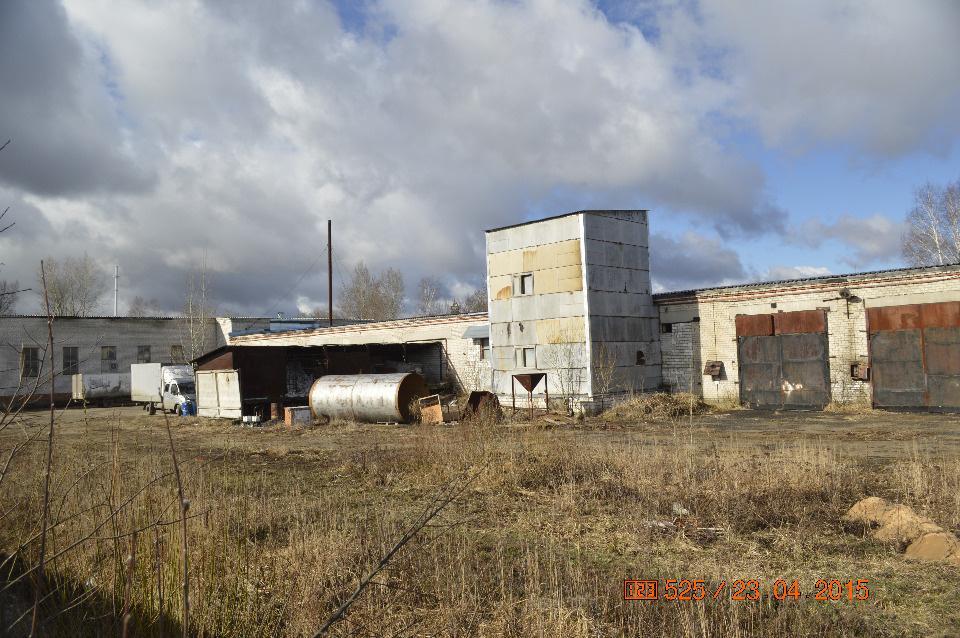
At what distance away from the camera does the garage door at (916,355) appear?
1880 centimetres

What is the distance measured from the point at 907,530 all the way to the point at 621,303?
57.4ft

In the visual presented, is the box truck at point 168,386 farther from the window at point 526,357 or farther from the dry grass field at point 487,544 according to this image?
the dry grass field at point 487,544

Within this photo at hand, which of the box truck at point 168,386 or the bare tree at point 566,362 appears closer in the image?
the bare tree at point 566,362

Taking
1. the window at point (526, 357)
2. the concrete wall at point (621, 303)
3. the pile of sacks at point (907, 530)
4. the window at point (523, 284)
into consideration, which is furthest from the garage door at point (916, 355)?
the pile of sacks at point (907, 530)

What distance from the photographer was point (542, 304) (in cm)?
2381

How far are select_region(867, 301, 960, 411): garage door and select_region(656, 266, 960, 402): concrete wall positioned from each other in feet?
0.95

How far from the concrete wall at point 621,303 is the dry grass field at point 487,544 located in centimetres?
1147

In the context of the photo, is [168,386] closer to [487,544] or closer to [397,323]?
[397,323]

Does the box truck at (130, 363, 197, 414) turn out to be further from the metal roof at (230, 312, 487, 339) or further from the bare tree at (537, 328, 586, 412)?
the bare tree at (537, 328, 586, 412)

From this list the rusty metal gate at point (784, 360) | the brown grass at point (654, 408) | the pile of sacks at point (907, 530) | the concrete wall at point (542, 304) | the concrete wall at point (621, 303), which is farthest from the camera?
the concrete wall at point (542, 304)

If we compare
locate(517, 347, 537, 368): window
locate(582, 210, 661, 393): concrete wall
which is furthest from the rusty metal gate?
locate(517, 347, 537, 368): window

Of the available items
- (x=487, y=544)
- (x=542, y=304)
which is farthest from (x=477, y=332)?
(x=487, y=544)

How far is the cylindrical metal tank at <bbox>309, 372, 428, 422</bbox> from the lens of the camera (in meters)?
19.9

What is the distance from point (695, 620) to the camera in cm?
456
